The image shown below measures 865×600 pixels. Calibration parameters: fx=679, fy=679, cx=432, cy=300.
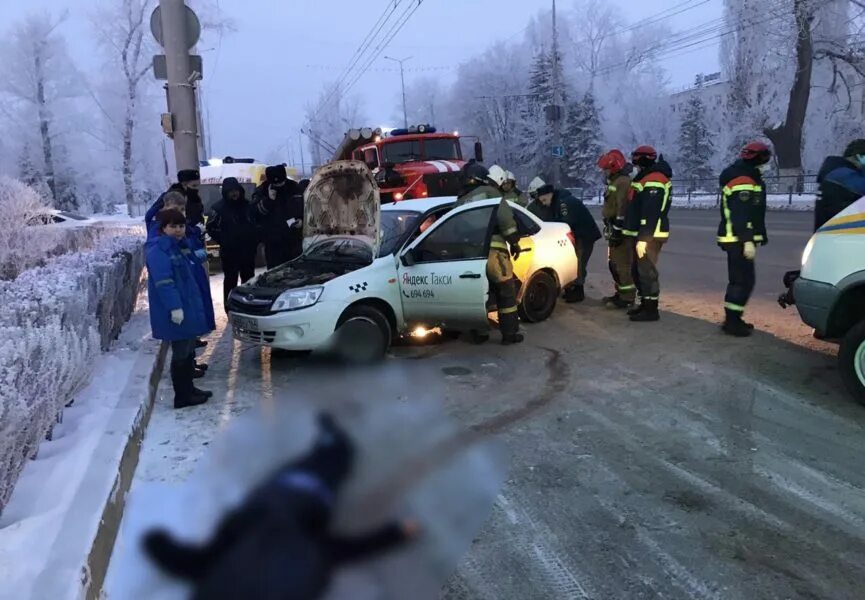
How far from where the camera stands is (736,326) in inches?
276

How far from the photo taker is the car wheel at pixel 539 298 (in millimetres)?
8133

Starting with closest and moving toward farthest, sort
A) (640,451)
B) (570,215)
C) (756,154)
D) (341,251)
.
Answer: (640,451), (756,154), (341,251), (570,215)

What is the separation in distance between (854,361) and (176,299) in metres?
5.07

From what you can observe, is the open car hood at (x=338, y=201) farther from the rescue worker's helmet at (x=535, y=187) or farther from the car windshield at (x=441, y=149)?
the car windshield at (x=441, y=149)

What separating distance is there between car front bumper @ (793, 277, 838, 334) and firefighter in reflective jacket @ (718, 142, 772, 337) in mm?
1353

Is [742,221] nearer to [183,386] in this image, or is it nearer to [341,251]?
[341,251]

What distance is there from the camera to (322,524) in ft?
10.3

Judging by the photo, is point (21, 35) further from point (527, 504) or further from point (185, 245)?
point (527, 504)

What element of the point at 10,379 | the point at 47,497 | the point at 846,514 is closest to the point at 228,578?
the point at 47,497

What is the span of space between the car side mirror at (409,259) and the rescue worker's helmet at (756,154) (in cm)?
349

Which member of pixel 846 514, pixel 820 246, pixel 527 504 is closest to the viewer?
pixel 846 514

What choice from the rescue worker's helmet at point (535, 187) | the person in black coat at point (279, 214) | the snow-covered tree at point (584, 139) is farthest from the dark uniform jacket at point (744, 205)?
the snow-covered tree at point (584, 139)

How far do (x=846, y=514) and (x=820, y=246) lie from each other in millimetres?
2550

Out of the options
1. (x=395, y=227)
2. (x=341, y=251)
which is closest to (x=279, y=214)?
(x=341, y=251)
